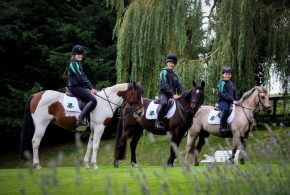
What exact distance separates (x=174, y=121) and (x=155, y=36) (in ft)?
21.5

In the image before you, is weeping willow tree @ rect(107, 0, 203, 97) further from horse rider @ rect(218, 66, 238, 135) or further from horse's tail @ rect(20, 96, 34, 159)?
horse's tail @ rect(20, 96, 34, 159)

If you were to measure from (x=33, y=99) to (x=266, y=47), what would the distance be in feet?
25.8

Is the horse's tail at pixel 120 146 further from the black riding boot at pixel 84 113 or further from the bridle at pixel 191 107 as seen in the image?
the bridle at pixel 191 107

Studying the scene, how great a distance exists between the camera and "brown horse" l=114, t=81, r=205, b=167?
10.9 m

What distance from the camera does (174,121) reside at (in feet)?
37.2

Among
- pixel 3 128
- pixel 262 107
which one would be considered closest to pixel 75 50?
pixel 262 107

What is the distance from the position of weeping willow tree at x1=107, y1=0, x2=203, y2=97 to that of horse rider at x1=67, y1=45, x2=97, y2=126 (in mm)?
6220

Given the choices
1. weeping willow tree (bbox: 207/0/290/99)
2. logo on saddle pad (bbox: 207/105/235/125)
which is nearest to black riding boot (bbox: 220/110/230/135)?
logo on saddle pad (bbox: 207/105/235/125)

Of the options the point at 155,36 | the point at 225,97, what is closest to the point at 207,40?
the point at 155,36

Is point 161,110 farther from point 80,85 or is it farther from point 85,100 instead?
point 80,85

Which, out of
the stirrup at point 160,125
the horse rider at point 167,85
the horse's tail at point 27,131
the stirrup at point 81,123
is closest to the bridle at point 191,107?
the horse rider at point 167,85

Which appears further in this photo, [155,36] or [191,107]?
[155,36]

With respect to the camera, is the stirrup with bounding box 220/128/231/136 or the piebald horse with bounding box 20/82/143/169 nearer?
the piebald horse with bounding box 20/82/143/169

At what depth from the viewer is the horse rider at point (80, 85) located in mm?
10836
